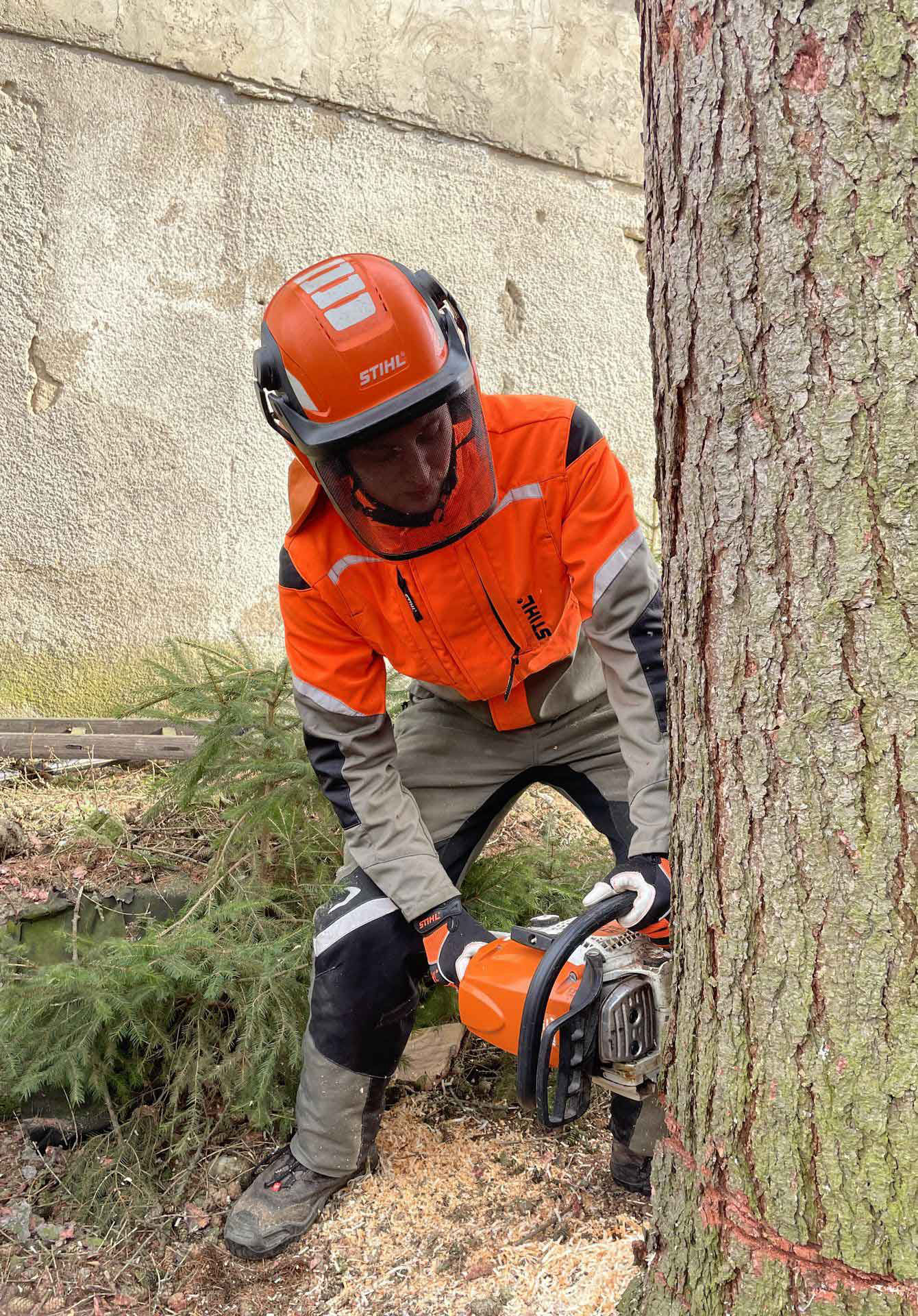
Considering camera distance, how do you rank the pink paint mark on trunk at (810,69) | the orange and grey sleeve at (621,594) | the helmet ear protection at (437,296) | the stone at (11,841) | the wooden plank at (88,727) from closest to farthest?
the pink paint mark on trunk at (810,69)
the helmet ear protection at (437,296)
the orange and grey sleeve at (621,594)
the stone at (11,841)
the wooden plank at (88,727)

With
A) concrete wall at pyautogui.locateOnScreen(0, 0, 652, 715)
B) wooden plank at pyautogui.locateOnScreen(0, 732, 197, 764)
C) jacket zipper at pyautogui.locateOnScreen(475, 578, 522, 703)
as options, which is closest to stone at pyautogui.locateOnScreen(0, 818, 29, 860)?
wooden plank at pyautogui.locateOnScreen(0, 732, 197, 764)

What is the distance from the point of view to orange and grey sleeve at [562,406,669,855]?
2.28 meters

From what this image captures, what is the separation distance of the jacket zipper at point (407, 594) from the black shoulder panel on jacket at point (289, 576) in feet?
0.73

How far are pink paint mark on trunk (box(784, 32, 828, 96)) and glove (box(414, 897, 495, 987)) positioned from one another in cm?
163

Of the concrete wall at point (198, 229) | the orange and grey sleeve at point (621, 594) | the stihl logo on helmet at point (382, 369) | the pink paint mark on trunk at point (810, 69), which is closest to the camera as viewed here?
the pink paint mark on trunk at point (810, 69)

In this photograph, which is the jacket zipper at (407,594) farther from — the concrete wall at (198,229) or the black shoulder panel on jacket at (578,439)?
the concrete wall at (198,229)

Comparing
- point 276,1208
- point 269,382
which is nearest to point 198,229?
point 269,382

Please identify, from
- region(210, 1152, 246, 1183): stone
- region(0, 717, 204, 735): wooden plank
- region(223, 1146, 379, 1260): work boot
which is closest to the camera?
region(223, 1146, 379, 1260): work boot

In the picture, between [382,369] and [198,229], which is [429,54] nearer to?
[198,229]

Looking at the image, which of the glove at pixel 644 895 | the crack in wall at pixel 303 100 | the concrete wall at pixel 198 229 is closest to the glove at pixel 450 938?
the glove at pixel 644 895

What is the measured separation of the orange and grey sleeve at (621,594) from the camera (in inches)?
89.8

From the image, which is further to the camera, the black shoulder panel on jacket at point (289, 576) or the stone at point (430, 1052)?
the stone at point (430, 1052)

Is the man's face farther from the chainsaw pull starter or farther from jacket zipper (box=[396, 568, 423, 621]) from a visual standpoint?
the chainsaw pull starter

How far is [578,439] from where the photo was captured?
235cm
